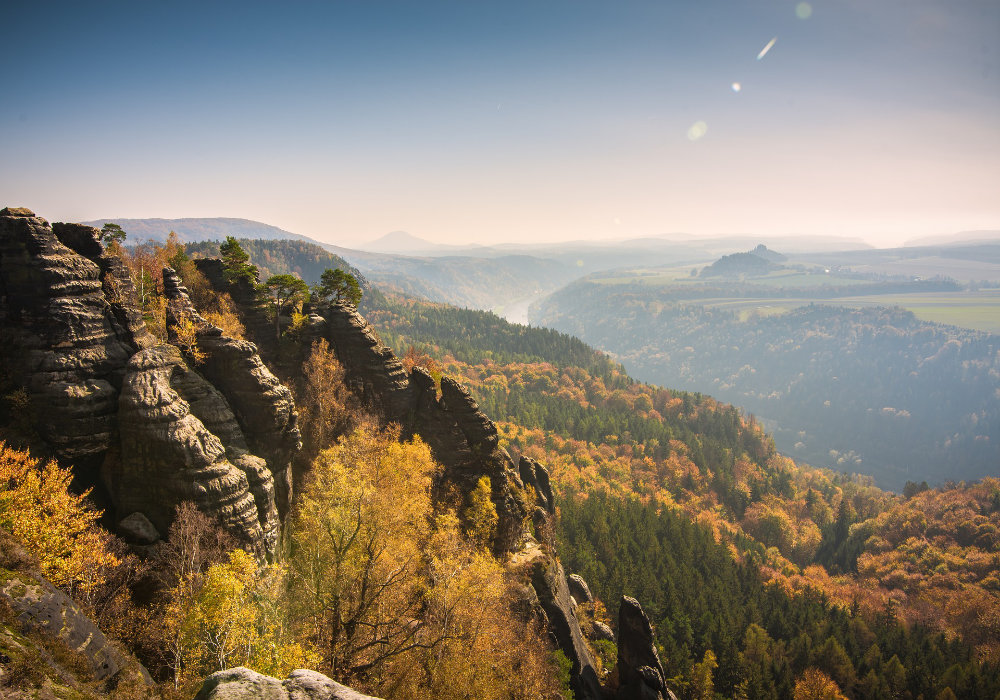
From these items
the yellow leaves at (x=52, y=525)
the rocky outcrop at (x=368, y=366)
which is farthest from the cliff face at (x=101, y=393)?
the rocky outcrop at (x=368, y=366)

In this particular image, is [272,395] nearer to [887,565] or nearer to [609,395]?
[887,565]

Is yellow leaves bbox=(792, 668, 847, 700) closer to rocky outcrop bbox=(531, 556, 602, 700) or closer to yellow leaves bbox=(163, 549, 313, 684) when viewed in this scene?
rocky outcrop bbox=(531, 556, 602, 700)

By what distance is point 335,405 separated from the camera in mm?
46000

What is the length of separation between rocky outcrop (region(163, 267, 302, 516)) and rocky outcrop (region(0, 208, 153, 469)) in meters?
6.85

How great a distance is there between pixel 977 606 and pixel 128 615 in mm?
147441

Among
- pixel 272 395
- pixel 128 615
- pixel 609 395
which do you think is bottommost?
pixel 609 395

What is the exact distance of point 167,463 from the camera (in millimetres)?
27266

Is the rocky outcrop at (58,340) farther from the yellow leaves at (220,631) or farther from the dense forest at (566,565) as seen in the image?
the yellow leaves at (220,631)

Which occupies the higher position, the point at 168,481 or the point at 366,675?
the point at 168,481

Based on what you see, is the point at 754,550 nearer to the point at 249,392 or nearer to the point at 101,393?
the point at 249,392

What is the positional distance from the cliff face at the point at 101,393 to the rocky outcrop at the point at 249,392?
479 centimetres

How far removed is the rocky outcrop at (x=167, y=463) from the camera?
89.4ft

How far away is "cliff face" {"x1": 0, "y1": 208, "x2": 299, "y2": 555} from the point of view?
26562mm

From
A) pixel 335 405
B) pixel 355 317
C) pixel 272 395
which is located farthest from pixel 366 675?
pixel 355 317
